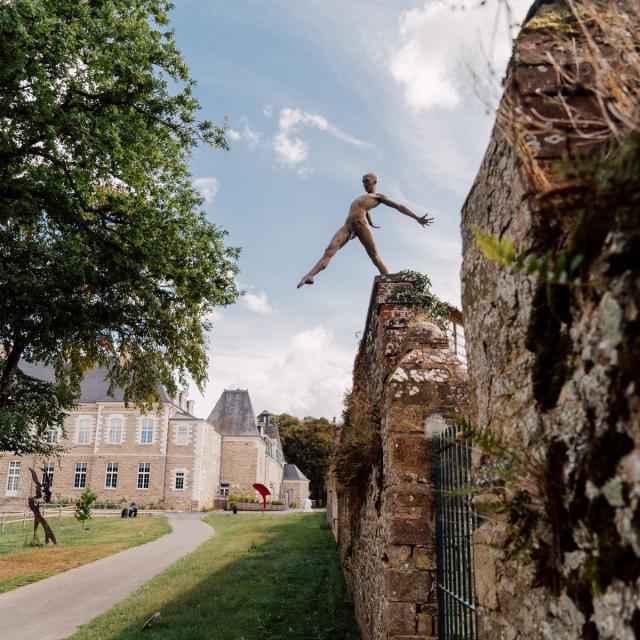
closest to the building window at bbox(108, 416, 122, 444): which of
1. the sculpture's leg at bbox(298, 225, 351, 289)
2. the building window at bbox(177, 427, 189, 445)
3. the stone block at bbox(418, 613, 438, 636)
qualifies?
the building window at bbox(177, 427, 189, 445)

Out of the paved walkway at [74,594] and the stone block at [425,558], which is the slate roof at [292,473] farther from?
the stone block at [425,558]

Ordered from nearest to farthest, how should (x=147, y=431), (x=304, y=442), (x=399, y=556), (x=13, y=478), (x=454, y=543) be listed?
(x=454, y=543) → (x=399, y=556) → (x=13, y=478) → (x=147, y=431) → (x=304, y=442)

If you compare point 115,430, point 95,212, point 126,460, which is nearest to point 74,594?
point 95,212

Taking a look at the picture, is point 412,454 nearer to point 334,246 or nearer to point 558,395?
point 334,246

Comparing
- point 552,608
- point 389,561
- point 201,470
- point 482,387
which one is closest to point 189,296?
point 389,561

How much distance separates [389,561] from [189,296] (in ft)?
31.7

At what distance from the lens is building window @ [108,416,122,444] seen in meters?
45.0

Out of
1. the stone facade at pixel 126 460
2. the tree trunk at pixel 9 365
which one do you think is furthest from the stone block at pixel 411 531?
the stone facade at pixel 126 460

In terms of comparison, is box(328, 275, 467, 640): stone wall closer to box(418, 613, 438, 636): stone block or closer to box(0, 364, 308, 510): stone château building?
box(418, 613, 438, 636): stone block

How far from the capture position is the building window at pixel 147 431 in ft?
147

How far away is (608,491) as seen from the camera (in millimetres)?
1523

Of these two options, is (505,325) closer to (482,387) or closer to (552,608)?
(482,387)

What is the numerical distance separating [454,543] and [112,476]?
1767 inches

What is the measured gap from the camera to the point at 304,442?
2603 inches
